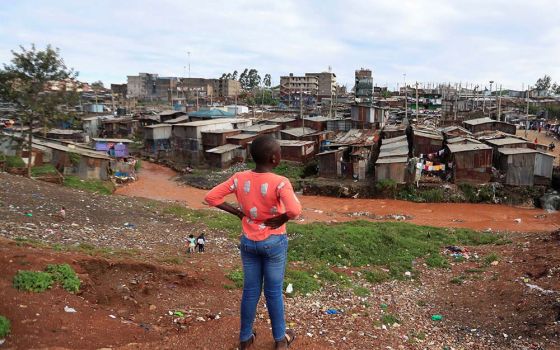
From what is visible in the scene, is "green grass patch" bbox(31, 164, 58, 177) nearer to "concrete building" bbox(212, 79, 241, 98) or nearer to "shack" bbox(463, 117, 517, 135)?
"shack" bbox(463, 117, 517, 135)

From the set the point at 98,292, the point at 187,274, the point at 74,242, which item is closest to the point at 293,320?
the point at 187,274

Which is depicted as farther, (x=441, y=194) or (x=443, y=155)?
(x=443, y=155)

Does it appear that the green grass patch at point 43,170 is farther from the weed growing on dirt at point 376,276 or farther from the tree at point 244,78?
the tree at point 244,78

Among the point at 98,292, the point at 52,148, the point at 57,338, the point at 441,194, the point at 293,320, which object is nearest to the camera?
the point at 57,338

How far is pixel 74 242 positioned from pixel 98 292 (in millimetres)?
3924

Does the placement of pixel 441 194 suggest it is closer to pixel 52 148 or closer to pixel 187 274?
pixel 187 274

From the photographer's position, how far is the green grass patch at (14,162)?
842 inches

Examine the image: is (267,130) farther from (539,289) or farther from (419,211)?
(539,289)

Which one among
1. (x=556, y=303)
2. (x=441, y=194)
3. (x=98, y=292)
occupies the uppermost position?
(x=98, y=292)

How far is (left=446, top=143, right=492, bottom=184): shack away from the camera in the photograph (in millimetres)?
21656

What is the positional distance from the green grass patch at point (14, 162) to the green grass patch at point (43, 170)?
649 mm

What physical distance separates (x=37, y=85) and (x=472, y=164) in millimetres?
20423

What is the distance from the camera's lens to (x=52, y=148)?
22.9 metres

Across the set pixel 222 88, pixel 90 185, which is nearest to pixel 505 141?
pixel 90 185
